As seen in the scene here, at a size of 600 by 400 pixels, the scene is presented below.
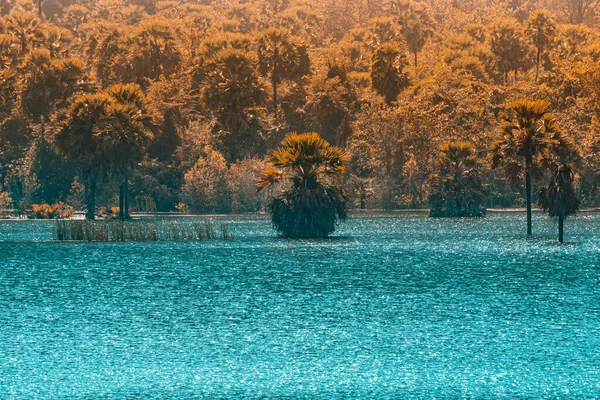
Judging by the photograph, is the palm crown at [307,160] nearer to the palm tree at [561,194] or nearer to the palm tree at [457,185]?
the palm tree at [561,194]

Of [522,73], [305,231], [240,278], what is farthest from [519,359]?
[522,73]

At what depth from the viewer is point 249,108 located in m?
128

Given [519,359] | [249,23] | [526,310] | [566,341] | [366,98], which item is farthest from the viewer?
[249,23]

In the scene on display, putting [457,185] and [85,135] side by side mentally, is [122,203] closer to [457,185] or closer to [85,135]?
[85,135]

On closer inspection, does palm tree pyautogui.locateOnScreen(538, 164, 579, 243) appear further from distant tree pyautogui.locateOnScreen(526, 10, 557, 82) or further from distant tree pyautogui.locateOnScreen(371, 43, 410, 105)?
distant tree pyautogui.locateOnScreen(526, 10, 557, 82)

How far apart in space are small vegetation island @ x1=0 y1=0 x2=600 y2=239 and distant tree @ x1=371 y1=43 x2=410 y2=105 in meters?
0.24

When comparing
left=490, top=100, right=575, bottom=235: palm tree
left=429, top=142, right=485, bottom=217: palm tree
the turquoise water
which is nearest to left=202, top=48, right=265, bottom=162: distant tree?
left=429, top=142, right=485, bottom=217: palm tree

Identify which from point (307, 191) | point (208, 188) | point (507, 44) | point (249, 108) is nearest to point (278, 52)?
point (249, 108)

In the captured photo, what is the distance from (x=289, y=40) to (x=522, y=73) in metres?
39.6

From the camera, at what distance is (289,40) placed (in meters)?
136

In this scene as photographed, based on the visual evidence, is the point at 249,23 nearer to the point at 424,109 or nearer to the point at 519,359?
the point at 424,109

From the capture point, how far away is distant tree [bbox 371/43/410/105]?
132 meters

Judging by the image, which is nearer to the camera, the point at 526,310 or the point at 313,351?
the point at 313,351

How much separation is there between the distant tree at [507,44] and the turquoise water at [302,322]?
7899cm
